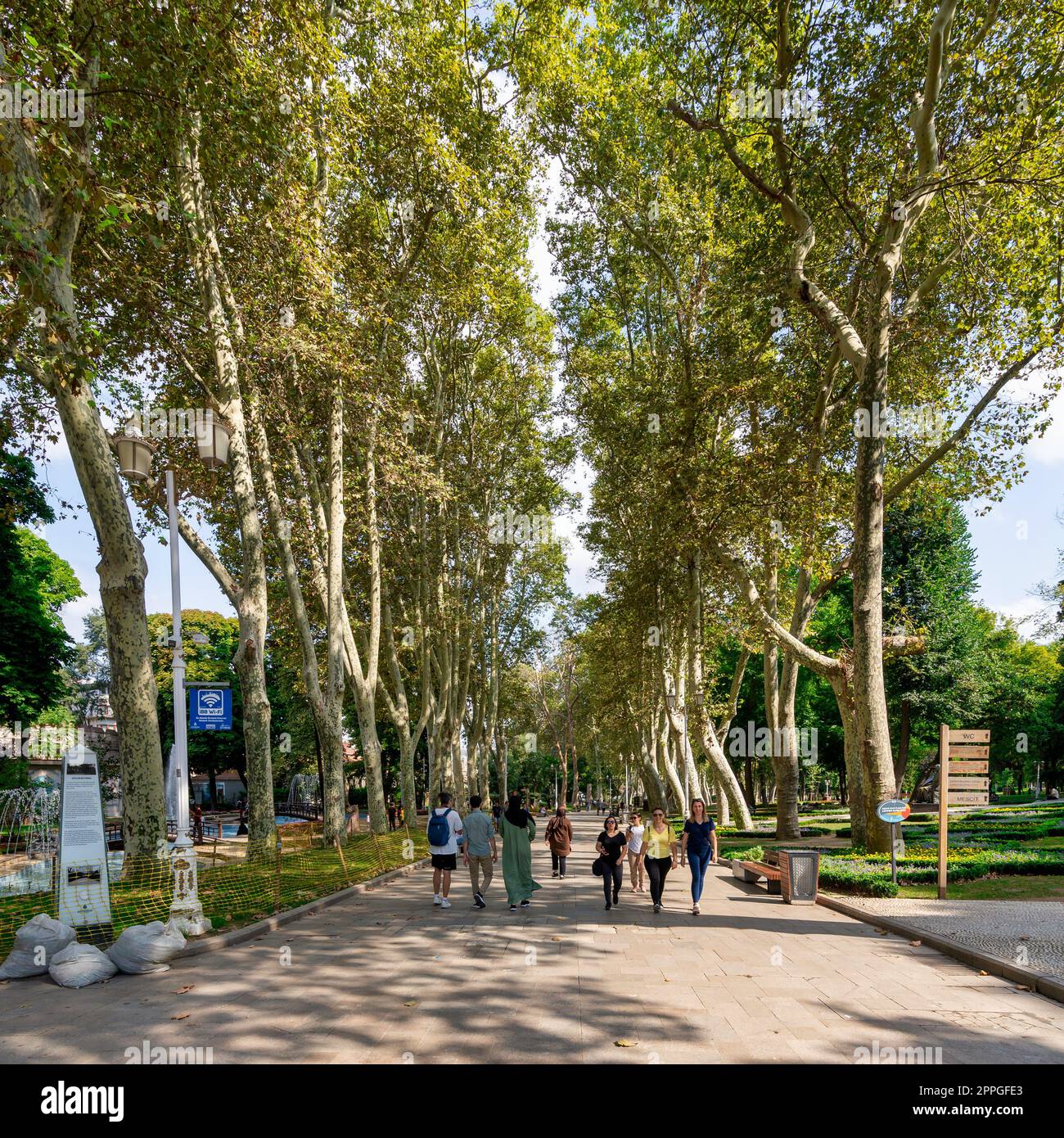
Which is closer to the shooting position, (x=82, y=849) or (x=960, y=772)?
(x=82, y=849)

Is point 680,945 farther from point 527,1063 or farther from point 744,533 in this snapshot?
point 744,533

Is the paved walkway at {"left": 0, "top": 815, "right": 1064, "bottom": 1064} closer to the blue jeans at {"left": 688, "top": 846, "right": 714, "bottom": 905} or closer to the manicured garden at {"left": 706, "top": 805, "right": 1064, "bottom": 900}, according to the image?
the blue jeans at {"left": 688, "top": 846, "right": 714, "bottom": 905}

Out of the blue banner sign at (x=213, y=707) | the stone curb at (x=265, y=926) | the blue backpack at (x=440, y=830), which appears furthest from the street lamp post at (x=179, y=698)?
the blue backpack at (x=440, y=830)

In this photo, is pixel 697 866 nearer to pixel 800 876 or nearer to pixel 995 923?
pixel 800 876

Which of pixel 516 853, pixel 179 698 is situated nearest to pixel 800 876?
pixel 516 853

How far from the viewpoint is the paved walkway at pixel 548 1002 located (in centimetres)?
529

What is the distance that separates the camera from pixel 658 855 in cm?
1162

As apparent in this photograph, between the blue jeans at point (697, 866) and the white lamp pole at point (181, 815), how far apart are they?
22.7 ft

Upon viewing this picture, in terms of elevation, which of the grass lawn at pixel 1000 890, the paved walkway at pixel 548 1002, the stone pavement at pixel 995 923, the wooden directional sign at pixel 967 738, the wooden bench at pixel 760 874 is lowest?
the wooden bench at pixel 760 874

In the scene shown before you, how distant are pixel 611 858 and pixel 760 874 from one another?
12.7 ft

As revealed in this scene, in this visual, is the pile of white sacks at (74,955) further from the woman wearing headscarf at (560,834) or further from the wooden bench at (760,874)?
the wooden bench at (760,874)

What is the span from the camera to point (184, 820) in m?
10.1

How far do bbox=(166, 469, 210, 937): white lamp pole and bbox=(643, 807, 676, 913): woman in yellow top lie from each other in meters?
6.39
